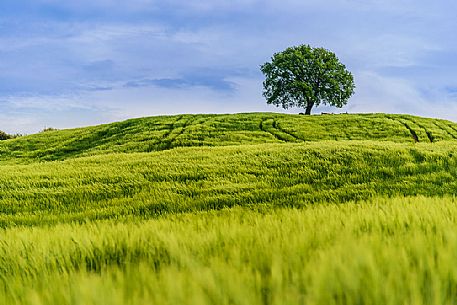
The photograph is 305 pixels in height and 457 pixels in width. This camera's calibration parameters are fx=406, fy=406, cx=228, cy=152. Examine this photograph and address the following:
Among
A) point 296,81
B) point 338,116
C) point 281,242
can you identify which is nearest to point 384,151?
point 281,242

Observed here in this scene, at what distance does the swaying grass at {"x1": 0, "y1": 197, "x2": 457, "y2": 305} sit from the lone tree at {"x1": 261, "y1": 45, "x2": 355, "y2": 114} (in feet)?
198

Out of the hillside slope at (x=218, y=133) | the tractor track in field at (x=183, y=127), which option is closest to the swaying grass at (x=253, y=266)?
the hillside slope at (x=218, y=133)

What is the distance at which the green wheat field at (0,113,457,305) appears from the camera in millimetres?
1494

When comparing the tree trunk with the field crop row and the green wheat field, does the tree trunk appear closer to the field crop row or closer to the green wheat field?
the green wheat field

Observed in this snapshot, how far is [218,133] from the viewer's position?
3988 cm

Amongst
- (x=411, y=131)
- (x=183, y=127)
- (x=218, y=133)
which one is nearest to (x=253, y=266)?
(x=218, y=133)

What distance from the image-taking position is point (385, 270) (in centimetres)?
162

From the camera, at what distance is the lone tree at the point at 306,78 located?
2441 inches

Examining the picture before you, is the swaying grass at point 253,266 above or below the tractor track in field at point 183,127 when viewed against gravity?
below

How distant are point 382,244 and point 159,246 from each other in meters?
1.26

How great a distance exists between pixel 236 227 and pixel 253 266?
82 cm

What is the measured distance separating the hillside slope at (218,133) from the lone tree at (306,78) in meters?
12.7

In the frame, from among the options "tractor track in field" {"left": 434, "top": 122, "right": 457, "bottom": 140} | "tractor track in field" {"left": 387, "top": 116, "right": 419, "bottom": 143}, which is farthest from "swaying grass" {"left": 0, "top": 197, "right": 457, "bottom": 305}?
"tractor track in field" {"left": 434, "top": 122, "right": 457, "bottom": 140}

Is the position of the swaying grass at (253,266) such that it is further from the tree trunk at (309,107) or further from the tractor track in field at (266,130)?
the tree trunk at (309,107)
